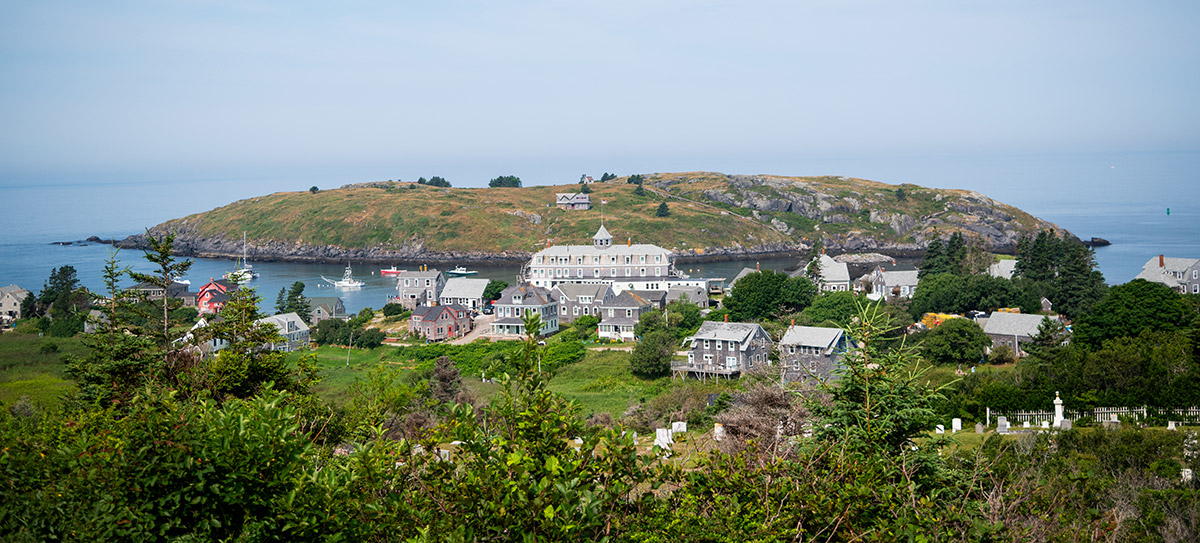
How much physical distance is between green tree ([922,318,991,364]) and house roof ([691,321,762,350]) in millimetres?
6623

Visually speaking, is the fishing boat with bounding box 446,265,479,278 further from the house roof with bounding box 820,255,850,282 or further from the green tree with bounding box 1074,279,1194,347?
the green tree with bounding box 1074,279,1194,347

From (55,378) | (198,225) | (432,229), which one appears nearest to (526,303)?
(55,378)

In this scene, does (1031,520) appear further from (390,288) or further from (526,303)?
(390,288)

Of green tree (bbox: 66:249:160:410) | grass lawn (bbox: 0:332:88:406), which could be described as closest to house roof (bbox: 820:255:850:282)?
grass lawn (bbox: 0:332:88:406)

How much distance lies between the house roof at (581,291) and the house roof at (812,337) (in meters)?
15.7

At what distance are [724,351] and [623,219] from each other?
71.7m

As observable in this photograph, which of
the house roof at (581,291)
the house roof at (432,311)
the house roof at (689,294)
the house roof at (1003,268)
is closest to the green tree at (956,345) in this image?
the house roof at (689,294)

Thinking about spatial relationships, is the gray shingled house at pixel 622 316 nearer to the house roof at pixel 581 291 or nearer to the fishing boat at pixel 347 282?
the house roof at pixel 581 291

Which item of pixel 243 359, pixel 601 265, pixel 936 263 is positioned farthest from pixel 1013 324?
pixel 243 359

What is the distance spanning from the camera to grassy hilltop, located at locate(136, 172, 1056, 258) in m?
101

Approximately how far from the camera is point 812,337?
114 feet

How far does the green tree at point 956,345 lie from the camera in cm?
3388

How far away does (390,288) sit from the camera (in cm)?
7512

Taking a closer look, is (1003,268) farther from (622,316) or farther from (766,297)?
(622,316)
